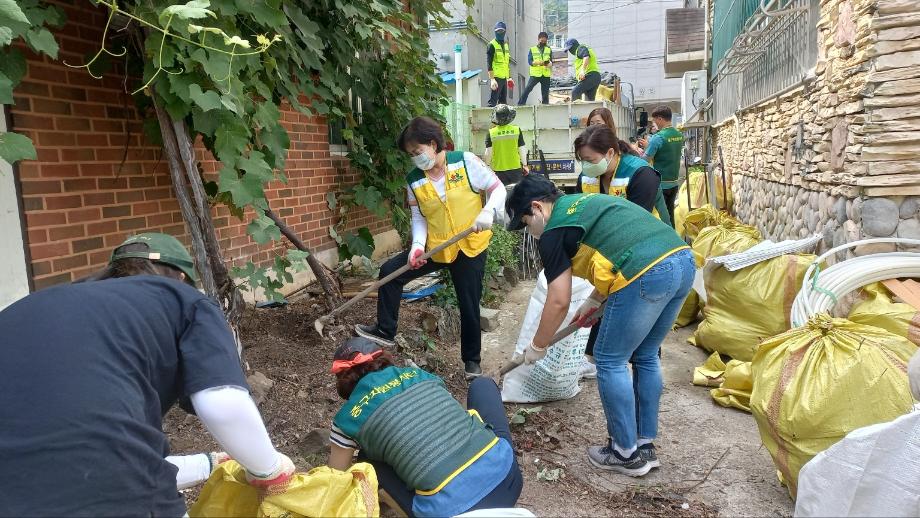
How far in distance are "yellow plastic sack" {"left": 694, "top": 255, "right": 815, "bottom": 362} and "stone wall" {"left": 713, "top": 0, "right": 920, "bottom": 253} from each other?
42 cm

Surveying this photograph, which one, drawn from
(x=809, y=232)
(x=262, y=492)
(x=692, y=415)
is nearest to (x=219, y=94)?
(x=262, y=492)

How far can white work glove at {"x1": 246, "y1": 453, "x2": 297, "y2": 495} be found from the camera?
4.96 ft

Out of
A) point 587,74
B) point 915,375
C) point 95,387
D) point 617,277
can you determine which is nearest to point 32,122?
point 95,387

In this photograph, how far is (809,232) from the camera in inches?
184

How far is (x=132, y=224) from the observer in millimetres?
3477

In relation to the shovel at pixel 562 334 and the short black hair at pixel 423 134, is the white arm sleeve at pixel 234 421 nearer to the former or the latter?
the shovel at pixel 562 334

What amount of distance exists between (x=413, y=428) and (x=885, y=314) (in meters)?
2.60

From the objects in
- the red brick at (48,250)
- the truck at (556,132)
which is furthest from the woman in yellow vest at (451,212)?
the truck at (556,132)

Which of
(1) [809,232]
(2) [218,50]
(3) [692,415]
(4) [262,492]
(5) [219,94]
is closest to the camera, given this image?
(4) [262,492]

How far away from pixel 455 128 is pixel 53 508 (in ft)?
31.1

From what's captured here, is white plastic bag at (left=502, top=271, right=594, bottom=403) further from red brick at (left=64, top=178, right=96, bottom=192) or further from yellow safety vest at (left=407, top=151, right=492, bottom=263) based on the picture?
red brick at (left=64, top=178, right=96, bottom=192)

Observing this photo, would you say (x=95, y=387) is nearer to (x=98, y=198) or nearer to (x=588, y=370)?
(x=98, y=198)

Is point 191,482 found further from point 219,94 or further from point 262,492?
point 219,94

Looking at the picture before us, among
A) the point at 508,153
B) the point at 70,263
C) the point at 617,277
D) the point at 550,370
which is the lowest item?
the point at 550,370
